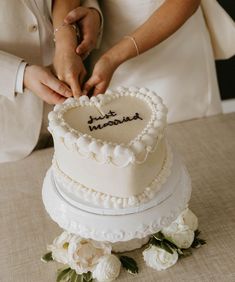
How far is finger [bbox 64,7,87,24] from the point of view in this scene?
129 cm

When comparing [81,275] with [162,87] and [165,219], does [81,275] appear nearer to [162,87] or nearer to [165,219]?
[165,219]

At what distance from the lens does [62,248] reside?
3.10 feet

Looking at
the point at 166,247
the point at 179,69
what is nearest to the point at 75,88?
the point at 166,247

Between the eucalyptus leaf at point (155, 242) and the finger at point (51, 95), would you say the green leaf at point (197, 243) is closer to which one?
the eucalyptus leaf at point (155, 242)

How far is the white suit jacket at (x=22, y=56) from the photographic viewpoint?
4.16 ft

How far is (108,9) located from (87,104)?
692 millimetres

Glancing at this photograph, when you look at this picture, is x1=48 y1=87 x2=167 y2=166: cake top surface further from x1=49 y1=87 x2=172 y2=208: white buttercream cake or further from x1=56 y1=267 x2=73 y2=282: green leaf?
x1=56 y1=267 x2=73 y2=282: green leaf

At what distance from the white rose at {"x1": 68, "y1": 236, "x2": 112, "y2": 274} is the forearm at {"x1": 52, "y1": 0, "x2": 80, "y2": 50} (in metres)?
0.61

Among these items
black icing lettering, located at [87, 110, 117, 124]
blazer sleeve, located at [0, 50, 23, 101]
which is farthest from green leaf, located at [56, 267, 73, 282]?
blazer sleeve, located at [0, 50, 23, 101]

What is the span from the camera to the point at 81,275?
37.1 inches

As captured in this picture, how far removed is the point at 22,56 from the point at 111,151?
0.71 metres

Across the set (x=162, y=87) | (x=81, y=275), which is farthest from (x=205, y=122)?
(x=81, y=275)

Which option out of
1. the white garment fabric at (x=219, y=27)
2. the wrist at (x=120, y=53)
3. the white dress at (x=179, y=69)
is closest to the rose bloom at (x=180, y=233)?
the wrist at (x=120, y=53)

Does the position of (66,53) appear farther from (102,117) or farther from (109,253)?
(109,253)
